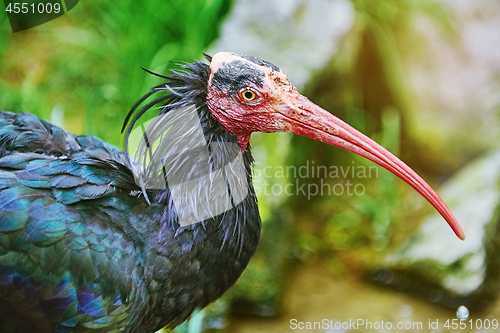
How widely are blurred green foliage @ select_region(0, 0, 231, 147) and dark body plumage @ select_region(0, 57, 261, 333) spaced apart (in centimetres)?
194

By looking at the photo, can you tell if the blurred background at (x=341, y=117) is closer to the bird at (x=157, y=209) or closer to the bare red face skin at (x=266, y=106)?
the bird at (x=157, y=209)

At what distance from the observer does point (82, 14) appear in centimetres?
450

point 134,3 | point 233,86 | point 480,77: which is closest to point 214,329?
point 233,86

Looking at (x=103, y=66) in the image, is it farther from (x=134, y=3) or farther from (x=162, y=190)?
(x=162, y=190)

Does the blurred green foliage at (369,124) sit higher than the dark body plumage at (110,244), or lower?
higher

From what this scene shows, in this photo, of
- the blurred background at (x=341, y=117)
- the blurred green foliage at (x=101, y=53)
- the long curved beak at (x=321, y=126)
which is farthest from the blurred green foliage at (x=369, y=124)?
the long curved beak at (x=321, y=126)

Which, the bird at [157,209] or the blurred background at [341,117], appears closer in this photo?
the bird at [157,209]

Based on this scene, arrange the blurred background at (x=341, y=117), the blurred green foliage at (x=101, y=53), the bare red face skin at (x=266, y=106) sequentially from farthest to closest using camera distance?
the blurred green foliage at (x=101, y=53)
the blurred background at (x=341, y=117)
the bare red face skin at (x=266, y=106)

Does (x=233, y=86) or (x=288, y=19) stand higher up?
(x=288, y=19)

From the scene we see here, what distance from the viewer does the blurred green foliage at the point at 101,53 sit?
161 inches

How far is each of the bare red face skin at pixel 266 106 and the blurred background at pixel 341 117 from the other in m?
1.48

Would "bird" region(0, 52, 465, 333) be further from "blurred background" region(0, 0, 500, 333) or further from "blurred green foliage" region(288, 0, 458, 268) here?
"blurred green foliage" region(288, 0, 458, 268)

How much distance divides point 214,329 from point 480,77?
332cm

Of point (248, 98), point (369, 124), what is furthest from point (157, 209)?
point (369, 124)
